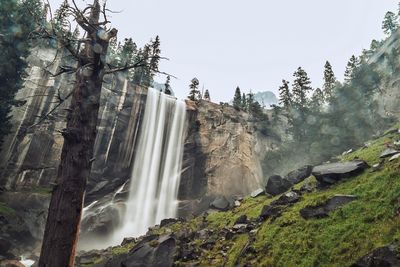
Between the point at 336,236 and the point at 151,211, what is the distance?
27.3 meters

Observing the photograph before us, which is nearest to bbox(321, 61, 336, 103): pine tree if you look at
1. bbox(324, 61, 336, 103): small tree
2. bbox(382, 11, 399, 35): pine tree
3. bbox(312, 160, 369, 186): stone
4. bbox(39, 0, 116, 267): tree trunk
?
bbox(324, 61, 336, 103): small tree

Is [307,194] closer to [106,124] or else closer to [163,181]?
[163,181]

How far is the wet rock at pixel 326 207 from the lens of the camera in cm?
1098

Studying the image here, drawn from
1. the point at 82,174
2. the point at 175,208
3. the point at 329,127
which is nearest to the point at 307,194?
the point at 82,174

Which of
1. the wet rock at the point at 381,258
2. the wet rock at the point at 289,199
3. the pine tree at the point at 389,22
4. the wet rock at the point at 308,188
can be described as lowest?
the wet rock at the point at 381,258

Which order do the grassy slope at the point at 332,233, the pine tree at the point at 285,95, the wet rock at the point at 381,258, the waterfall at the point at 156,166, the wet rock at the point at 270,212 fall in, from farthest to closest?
the pine tree at the point at 285,95 → the waterfall at the point at 156,166 → the wet rock at the point at 270,212 → the grassy slope at the point at 332,233 → the wet rock at the point at 381,258

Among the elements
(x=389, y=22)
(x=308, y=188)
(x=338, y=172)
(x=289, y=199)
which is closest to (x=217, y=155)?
(x=308, y=188)

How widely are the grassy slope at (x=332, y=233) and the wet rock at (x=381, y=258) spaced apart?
1.72ft

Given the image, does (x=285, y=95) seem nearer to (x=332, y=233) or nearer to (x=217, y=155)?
(x=217, y=155)

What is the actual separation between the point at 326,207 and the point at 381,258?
13.5ft

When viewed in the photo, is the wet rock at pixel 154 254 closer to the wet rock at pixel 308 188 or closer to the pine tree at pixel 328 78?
the wet rock at pixel 308 188

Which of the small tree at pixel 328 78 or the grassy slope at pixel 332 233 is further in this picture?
the small tree at pixel 328 78

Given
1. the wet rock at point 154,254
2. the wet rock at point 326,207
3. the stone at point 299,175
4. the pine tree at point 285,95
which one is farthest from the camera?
the pine tree at point 285,95

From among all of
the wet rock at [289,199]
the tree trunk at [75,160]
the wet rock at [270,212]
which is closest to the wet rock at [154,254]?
the wet rock at [270,212]
